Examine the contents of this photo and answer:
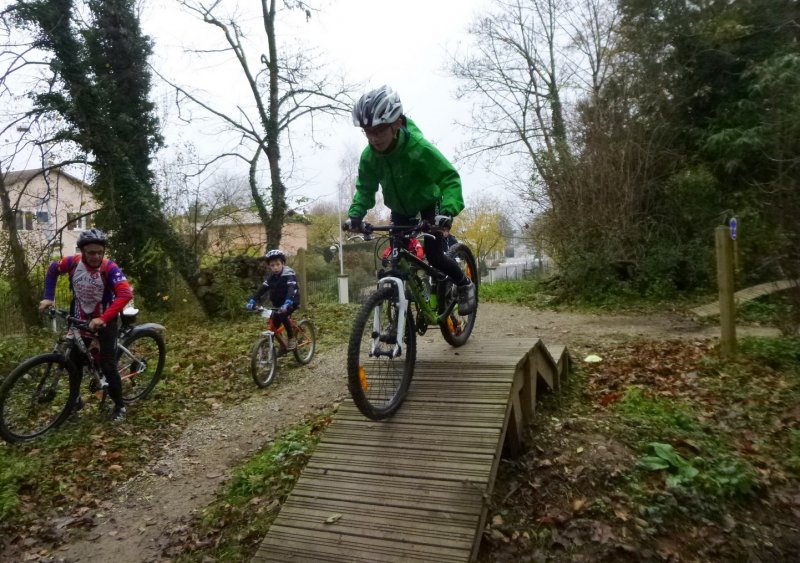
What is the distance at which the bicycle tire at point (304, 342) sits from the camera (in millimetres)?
7930

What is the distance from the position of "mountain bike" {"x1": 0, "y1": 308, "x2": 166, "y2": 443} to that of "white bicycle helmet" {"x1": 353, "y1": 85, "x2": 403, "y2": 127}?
379cm

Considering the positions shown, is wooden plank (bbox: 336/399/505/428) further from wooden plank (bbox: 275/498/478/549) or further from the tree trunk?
the tree trunk

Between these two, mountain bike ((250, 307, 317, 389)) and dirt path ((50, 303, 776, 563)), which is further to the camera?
mountain bike ((250, 307, 317, 389))

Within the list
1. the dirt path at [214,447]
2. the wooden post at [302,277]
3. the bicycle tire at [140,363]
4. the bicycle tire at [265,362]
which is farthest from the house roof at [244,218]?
the bicycle tire at [140,363]

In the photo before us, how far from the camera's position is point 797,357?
5.49 metres

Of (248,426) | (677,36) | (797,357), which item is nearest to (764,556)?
(797,357)

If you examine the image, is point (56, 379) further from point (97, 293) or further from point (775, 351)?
point (775, 351)

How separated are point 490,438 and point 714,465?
1.49m

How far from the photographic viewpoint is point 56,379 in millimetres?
5277

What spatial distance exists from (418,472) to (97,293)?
3967 millimetres

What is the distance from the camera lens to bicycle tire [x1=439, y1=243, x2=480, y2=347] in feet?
14.4

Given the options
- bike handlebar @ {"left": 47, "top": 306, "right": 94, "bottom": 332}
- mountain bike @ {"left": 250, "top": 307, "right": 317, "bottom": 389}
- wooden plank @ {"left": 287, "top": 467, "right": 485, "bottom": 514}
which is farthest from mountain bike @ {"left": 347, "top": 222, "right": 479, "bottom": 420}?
mountain bike @ {"left": 250, "top": 307, "right": 317, "bottom": 389}

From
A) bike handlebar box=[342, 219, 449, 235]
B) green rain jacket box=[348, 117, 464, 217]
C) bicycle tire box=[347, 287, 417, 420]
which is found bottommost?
bicycle tire box=[347, 287, 417, 420]

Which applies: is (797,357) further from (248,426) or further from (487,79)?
(487,79)
